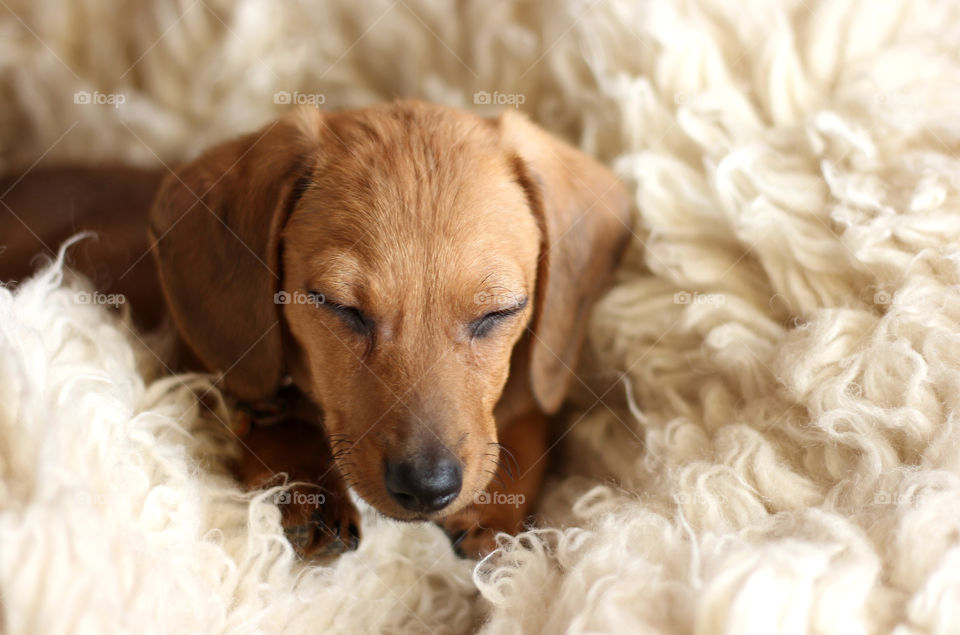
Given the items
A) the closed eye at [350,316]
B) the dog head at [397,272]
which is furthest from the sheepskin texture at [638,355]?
the closed eye at [350,316]

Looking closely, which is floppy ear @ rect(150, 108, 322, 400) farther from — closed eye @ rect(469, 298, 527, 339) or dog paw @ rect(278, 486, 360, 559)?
closed eye @ rect(469, 298, 527, 339)

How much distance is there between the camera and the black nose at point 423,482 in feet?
4.80

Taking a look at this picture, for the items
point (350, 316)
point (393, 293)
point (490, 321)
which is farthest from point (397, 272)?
point (490, 321)

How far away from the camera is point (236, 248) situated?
180cm

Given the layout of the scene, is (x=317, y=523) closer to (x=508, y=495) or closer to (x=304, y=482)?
(x=304, y=482)

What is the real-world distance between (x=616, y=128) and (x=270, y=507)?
133 cm

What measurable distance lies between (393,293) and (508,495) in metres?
0.59

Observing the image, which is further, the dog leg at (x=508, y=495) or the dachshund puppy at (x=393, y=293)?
the dog leg at (x=508, y=495)

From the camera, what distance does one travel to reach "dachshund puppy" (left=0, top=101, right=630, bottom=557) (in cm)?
159

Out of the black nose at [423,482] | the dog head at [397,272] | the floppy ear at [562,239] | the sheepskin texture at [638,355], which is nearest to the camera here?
the sheepskin texture at [638,355]

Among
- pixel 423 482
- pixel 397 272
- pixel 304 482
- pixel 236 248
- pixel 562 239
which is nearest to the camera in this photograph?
pixel 423 482

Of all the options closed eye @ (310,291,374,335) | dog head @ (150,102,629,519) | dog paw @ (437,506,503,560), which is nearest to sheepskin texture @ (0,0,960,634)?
dog paw @ (437,506,503,560)

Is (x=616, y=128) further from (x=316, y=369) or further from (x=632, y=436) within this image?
(x=316, y=369)

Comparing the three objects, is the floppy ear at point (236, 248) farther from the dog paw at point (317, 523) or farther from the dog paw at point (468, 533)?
the dog paw at point (468, 533)
